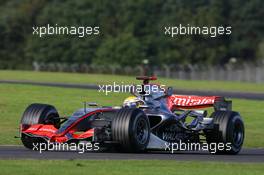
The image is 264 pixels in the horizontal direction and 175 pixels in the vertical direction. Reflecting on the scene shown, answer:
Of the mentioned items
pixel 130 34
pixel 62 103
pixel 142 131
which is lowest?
pixel 142 131

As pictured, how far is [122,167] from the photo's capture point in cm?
1598

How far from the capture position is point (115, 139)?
62.3ft

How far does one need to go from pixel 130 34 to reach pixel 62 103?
57661mm

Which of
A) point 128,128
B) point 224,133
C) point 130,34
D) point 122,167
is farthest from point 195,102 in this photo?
point 130,34

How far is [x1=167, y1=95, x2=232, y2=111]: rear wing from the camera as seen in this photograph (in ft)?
70.3

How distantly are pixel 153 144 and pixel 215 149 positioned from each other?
167 centimetres

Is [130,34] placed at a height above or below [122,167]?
above

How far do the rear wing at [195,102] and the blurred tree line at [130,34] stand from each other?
216 feet

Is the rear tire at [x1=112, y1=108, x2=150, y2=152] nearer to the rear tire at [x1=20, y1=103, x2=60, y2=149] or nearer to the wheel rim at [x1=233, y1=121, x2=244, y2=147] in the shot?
the rear tire at [x1=20, y1=103, x2=60, y2=149]

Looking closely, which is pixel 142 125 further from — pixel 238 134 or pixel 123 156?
pixel 238 134

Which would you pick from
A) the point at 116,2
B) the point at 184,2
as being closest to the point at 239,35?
the point at 184,2

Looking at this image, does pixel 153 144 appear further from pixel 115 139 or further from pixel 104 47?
pixel 104 47

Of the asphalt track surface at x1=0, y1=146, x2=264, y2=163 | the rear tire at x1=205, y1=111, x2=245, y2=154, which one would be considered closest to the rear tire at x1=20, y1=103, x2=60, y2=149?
the asphalt track surface at x1=0, y1=146, x2=264, y2=163

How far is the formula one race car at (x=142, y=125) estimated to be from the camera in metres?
19.1
